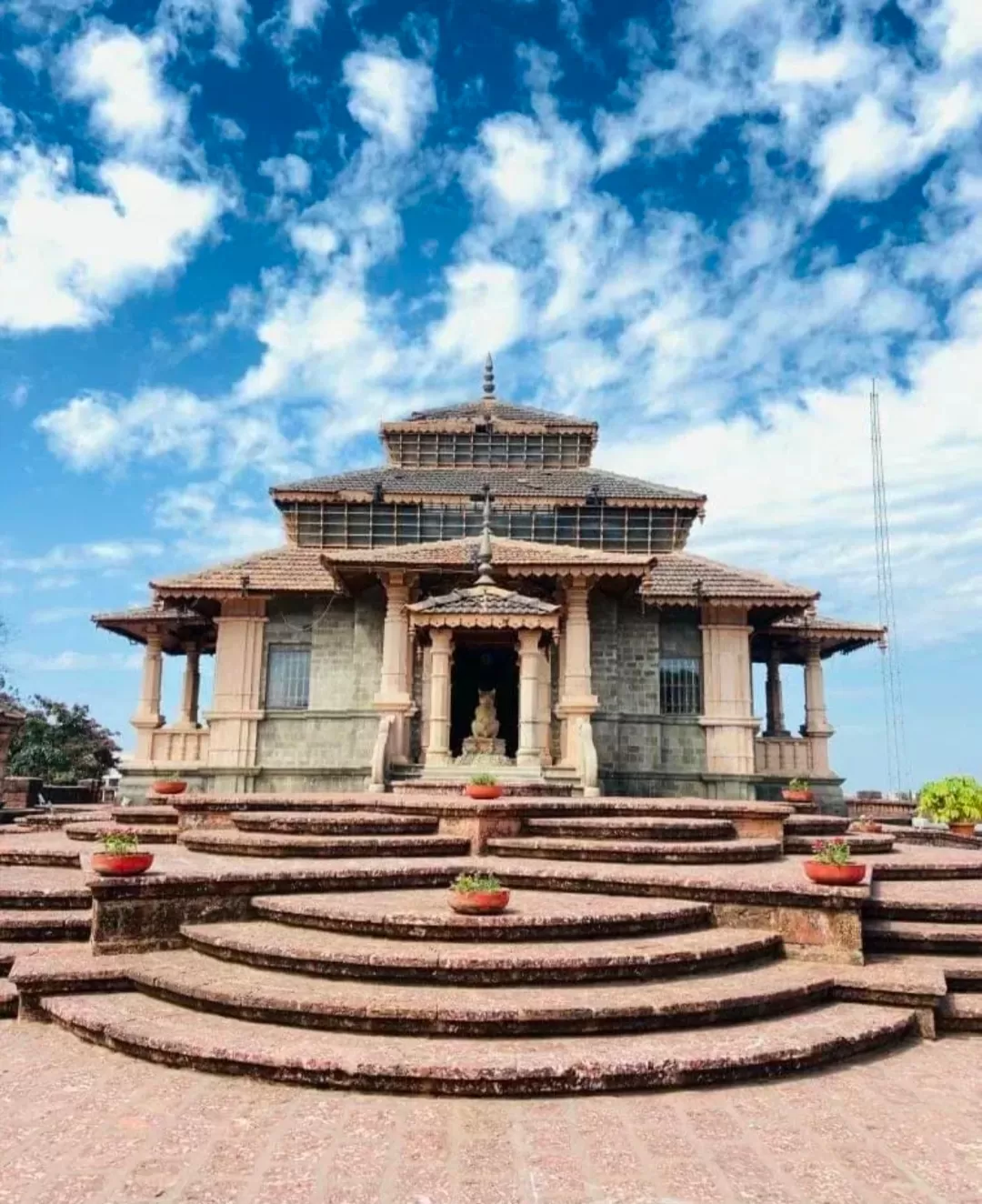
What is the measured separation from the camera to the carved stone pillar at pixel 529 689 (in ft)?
51.0

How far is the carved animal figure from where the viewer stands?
56.3 ft

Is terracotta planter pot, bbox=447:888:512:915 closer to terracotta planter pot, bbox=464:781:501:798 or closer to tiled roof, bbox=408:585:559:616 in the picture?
terracotta planter pot, bbox=464:781:501:798

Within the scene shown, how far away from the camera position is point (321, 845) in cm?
893

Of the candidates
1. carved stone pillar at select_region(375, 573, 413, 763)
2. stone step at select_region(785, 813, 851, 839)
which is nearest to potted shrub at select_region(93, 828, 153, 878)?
stone step at select_region(785, 813, 851, 839)

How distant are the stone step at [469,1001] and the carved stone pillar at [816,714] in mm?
15201

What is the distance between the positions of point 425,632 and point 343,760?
4614 millimetres

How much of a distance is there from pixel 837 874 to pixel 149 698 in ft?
59.5

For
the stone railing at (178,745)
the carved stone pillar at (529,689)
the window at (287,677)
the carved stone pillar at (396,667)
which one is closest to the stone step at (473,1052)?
the carved stone pillar at (529,689)

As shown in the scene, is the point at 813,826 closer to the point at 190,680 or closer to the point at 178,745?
the point at 178,745

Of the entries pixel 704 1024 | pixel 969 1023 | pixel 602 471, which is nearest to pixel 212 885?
pixel 704 1024

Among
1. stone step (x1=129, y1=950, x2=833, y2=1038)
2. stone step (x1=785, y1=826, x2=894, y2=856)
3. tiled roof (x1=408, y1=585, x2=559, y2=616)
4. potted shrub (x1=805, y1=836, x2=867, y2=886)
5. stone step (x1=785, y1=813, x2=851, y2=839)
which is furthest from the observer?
tiled roof (x1=408, y1=585, x2=559, y2=616)

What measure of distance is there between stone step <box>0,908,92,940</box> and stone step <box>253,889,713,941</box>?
144 cm

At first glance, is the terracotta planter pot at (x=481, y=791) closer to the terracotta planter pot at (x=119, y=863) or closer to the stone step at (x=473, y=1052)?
the terracotta planter pot at (x=119, y=863)

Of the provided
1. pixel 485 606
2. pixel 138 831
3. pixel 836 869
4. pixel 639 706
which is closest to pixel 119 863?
pixel 138 831
